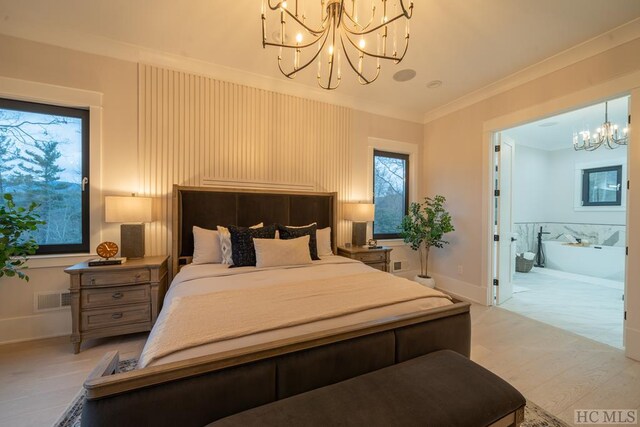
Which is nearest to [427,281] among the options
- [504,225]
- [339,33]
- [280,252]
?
[504,225]

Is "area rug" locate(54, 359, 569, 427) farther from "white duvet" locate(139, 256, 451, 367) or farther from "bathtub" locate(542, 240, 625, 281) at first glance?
"bathtub" locate(542, 240, 625, 281)

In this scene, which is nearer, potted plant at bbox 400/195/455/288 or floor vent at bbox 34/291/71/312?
floor vent at bbox 34/291/71/312

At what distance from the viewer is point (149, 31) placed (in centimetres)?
249

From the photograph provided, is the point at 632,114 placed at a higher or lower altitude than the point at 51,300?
higher

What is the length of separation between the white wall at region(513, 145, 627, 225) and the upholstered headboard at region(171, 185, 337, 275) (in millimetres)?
4962

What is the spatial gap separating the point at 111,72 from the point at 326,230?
2.85 metres

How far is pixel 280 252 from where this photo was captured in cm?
255

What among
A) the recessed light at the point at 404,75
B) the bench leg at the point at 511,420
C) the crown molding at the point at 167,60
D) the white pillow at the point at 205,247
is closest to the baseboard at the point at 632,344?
the bench leg at the point at 511,420

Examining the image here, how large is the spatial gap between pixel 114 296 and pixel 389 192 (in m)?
3.79

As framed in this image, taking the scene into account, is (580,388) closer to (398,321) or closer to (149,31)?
(398,321)

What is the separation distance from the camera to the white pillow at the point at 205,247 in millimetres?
2664

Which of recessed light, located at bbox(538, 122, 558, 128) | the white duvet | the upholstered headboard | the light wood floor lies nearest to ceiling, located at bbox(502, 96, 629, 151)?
recessed light, located at bbox(538, 122, 558, 128)
